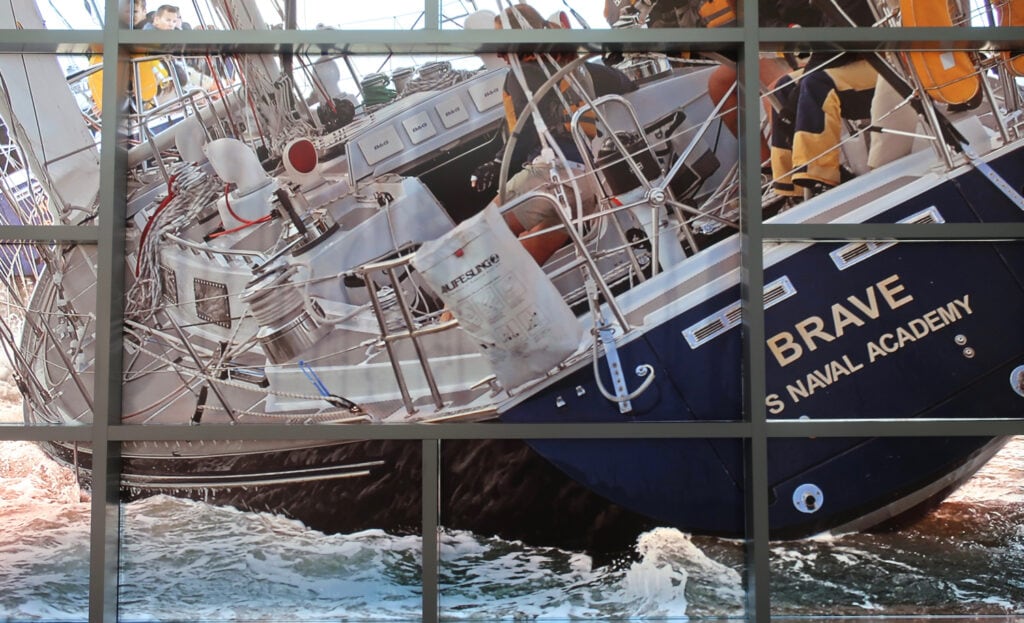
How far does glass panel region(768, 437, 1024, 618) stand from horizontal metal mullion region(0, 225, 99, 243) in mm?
2394

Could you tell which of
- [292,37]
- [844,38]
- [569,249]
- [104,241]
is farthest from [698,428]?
[104,241]

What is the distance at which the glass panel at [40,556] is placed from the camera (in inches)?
98.9

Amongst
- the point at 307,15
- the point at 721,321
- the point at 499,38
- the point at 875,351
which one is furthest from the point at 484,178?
the point at 875,351

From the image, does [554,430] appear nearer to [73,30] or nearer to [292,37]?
[292,37]

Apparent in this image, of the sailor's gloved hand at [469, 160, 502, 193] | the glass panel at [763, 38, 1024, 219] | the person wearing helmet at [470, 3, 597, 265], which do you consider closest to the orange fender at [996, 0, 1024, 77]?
the glass panel at [763, 38, 1024, 219]

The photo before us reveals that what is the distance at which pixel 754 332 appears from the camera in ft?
8.01

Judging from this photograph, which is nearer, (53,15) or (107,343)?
(107,343)

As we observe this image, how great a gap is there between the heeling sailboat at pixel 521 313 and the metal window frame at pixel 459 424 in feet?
0.24

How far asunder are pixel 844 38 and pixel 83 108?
2.58 m

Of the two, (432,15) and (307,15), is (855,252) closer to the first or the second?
(432,15)

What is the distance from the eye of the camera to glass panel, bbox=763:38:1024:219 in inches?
100

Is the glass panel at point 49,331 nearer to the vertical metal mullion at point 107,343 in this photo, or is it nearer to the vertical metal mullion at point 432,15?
the vertical metal mullion at point 107,343

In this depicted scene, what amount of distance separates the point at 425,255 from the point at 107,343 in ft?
3.53

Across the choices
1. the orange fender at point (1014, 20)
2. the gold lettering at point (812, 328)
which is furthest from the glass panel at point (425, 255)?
the orange fender at point (1014, 20)
